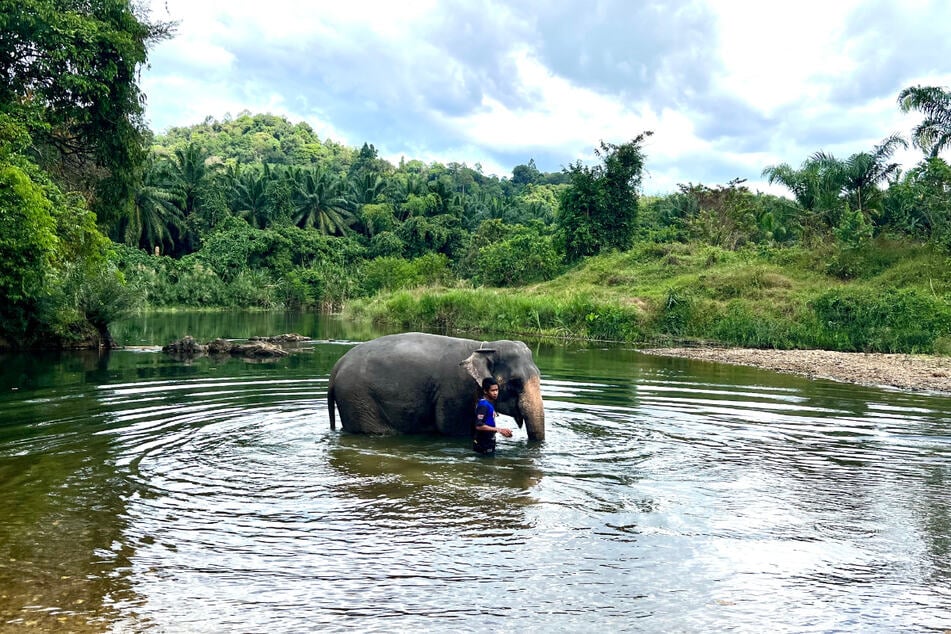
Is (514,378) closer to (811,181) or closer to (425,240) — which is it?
(811,181)

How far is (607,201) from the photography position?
57.2m

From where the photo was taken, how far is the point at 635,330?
35094 millimetres

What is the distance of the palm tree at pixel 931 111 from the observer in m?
34.5

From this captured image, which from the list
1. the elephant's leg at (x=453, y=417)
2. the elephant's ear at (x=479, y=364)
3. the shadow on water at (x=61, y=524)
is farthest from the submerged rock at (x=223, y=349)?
the elephant's ear at (x=479, y=364)

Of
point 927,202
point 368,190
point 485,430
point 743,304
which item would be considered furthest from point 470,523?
point 368,190

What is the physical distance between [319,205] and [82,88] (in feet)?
203

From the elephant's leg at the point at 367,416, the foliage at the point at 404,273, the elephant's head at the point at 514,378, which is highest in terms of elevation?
the foliage at the point at 404,273

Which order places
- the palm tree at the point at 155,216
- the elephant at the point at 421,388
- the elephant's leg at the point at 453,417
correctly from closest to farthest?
the elephant at the point at 421,388
the elephant's leg at the point at 453,417
the palm tree at the point at 155,216

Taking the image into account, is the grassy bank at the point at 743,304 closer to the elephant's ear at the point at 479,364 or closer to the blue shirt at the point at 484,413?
the elephant's ear at the point at 479,364

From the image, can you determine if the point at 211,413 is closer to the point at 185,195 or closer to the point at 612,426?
the point at 612,426

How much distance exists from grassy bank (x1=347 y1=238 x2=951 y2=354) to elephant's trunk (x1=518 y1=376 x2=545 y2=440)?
20.5 meters

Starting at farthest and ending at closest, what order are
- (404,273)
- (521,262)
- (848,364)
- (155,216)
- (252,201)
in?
1. (252,201)
2. (155,216)
3. (404,273)
4. (521,262)
5. (848,364)

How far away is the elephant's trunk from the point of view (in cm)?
1107

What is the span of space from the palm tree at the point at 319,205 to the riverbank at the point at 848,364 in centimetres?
6030
